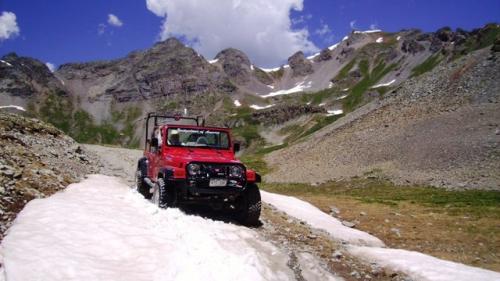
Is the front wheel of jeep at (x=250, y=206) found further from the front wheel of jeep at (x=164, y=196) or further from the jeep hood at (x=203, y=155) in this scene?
the front wheel of jeep at (x=164, y=196)

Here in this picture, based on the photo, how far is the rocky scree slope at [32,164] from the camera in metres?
11.0

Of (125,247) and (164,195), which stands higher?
(164,195)

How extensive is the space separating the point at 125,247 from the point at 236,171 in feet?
15.7

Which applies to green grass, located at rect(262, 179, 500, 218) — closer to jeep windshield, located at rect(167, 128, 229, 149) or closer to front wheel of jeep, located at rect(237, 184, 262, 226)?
front wheel of jeep, located at rect(237, 184, 262, 226)

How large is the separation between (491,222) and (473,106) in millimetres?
26747

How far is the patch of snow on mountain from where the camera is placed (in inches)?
293

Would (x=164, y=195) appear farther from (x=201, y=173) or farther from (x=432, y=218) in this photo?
(x=432, y=218)

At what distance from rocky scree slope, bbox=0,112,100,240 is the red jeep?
3.31m

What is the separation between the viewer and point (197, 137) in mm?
14984

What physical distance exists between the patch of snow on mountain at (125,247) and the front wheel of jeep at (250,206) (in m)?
1.27

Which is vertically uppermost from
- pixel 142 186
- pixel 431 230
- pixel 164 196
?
pixel 142 186

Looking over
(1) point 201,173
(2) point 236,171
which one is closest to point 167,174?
(1) point 201,173

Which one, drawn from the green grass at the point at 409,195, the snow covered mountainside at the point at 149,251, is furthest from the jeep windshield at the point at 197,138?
the green grass at the point at 409,195

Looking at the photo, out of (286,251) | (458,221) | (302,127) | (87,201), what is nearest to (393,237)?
(458,221)
